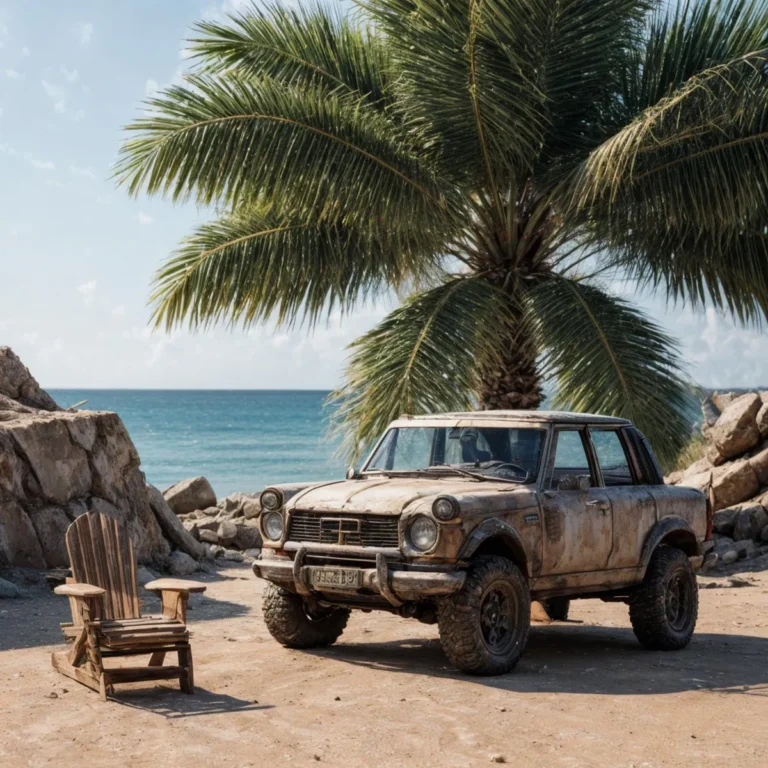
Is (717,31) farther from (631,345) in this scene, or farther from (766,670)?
(766,670)

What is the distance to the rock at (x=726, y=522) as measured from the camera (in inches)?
631

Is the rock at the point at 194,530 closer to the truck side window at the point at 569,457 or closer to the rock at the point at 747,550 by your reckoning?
the rock at the point at 747,550

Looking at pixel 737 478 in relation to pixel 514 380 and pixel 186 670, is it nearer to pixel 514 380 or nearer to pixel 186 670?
pixel 514 380

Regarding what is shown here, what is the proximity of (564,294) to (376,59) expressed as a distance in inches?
167

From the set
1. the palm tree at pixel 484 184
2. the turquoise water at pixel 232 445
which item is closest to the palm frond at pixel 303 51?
the palm tree at pixel 484 184

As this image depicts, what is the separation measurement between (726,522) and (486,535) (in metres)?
9.14

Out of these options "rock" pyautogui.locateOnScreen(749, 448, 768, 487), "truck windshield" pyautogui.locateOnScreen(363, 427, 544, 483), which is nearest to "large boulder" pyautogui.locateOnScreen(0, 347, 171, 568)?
"truck windshield" pyautogui.locateOnScreen(363, 427, 544, 483)

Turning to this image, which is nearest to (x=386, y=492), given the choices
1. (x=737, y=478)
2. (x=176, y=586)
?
(x=176, y=586)

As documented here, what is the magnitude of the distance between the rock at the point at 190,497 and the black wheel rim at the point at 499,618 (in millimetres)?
12276

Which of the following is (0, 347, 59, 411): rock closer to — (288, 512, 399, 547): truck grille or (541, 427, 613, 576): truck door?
(288, 512, 399, 547): truck grille

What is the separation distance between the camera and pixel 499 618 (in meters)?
8.10

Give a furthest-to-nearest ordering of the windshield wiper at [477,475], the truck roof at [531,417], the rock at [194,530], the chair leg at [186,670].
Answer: the rock at [194,530]
the truck roof at [531,417]
the windshield wiper at [477,475]
the chair leg at [186,670]

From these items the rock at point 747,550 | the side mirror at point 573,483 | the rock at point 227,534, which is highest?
the side mirror at point 573,483

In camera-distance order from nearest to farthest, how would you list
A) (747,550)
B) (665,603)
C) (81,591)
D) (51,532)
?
(81,591)
(665,603)
(51,532)
(747,550)
